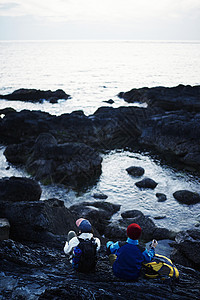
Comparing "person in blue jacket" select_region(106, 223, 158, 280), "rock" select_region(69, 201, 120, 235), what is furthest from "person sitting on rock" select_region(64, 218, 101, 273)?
"rock" select_region(69, 201, 120, 235)

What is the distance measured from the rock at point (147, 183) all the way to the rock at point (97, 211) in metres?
4.41

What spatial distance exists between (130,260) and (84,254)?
131cm

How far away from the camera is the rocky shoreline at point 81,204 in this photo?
7125 mm

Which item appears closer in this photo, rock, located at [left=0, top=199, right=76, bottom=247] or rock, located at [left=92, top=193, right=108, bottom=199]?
rock, located at [left=0, top=199, right=76, bottom=247]

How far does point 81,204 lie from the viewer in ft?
67.4

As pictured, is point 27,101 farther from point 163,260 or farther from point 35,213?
point 163,260

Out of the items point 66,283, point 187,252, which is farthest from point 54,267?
point 187,252

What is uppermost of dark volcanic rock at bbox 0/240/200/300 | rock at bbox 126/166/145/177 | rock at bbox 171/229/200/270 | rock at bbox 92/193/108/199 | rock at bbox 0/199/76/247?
dark volcanic rock at bbox 0/240/200/300

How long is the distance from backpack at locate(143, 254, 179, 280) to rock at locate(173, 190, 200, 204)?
15.3 m

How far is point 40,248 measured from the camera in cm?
1001

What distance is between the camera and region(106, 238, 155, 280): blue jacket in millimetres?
6969

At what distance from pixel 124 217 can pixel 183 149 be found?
15144 mm

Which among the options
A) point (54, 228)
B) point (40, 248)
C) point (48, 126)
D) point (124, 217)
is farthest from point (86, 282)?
point (48, 126)

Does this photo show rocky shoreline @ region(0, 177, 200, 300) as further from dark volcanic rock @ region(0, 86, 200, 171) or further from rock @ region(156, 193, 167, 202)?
dark volcanic rock @ region(0, 86, 200, 171)
